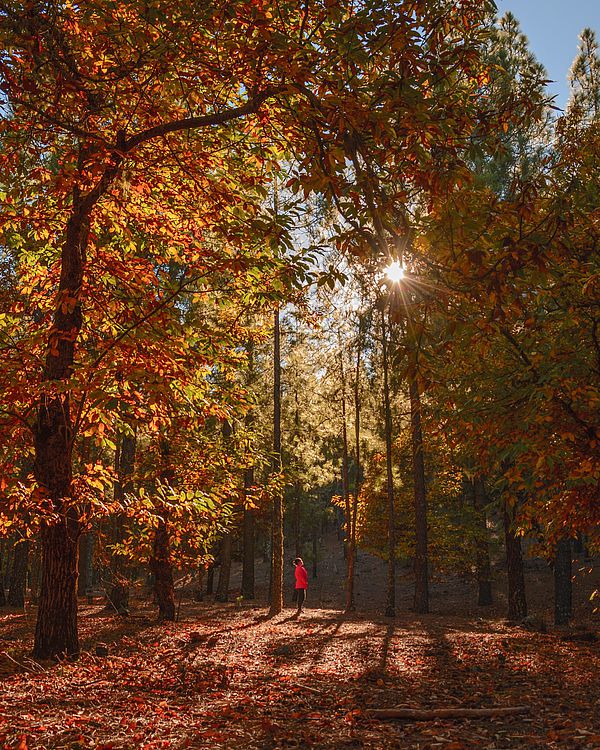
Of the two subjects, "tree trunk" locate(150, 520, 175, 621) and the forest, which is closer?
the forest

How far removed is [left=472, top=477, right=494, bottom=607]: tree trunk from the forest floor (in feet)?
23.3

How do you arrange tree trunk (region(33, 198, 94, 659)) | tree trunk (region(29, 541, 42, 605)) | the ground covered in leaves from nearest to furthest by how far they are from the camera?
the ground covered in leaves
tree trunk (region(33, 198, 94, 659))
tree trunk (region(29, 541, 42, 605))

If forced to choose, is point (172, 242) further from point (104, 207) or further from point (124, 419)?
point (124, 419)

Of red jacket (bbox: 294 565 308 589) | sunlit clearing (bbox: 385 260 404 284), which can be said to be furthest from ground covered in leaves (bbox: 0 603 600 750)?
red jacket (bbox: 294 565 308 589)

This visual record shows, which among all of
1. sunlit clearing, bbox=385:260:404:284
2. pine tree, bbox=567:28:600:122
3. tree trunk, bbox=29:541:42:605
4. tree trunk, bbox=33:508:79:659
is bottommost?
tree trunk, bbox=29:541:42:605

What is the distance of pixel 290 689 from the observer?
24.1ft

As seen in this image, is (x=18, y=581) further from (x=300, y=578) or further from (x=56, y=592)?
(x=56, y=592)

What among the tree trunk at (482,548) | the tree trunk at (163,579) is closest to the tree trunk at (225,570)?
the tree trunk at (163,579)

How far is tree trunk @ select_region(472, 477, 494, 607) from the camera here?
21.1 metres

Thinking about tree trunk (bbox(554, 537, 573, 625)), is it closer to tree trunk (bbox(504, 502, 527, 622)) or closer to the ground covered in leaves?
tree trunk (bbox(504, 502, 527, 622))

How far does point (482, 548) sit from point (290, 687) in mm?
16013

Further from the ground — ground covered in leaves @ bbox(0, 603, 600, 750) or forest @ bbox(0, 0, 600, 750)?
forest @ bbox(0, 0, 600, 750)

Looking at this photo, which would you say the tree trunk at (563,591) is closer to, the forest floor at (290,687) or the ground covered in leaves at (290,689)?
the forest floor at (290,687)

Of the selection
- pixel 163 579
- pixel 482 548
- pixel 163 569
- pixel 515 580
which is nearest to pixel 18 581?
pixel 163 579
